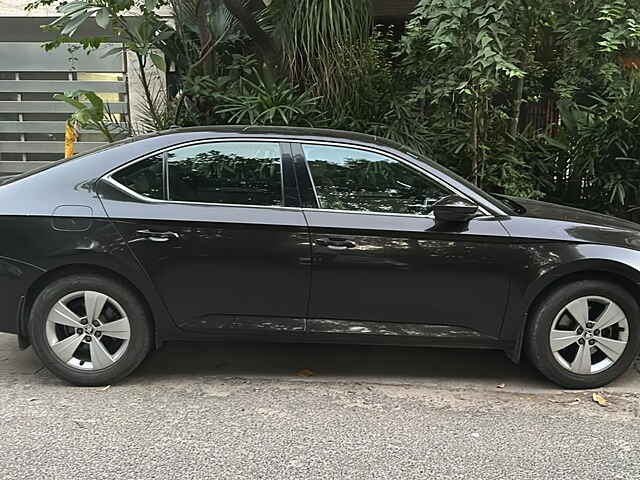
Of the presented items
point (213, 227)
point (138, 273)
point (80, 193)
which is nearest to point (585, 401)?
point (213, 227)

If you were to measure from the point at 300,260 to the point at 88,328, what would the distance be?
1388mm

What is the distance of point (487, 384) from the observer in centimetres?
400

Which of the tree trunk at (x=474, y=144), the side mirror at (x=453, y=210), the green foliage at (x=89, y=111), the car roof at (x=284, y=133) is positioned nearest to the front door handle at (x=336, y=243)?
the side mirror at (x=453, y=210)

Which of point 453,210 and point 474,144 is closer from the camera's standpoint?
point 453,210

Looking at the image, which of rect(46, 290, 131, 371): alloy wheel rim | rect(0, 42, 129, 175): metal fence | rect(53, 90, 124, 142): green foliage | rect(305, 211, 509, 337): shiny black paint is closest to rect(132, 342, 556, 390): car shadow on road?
rect(46, 290, 131, 371): alloy wheel rim

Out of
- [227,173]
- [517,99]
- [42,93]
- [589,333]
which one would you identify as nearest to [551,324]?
[589,333]

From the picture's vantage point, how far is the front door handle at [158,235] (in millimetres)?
3668

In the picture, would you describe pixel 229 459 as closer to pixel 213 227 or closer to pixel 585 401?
pixel 213 227

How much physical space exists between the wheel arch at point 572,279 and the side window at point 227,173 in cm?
166

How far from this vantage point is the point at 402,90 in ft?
22.2

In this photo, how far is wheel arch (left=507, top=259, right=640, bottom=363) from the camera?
368cm

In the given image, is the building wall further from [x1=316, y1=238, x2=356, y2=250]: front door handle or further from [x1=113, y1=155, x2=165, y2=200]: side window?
[x1=316, y1=238, x2=356, y2=250]: front door handle

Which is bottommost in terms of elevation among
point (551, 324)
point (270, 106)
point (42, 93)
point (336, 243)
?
point (551, 324)

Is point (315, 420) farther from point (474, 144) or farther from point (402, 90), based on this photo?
point (402, 90)
